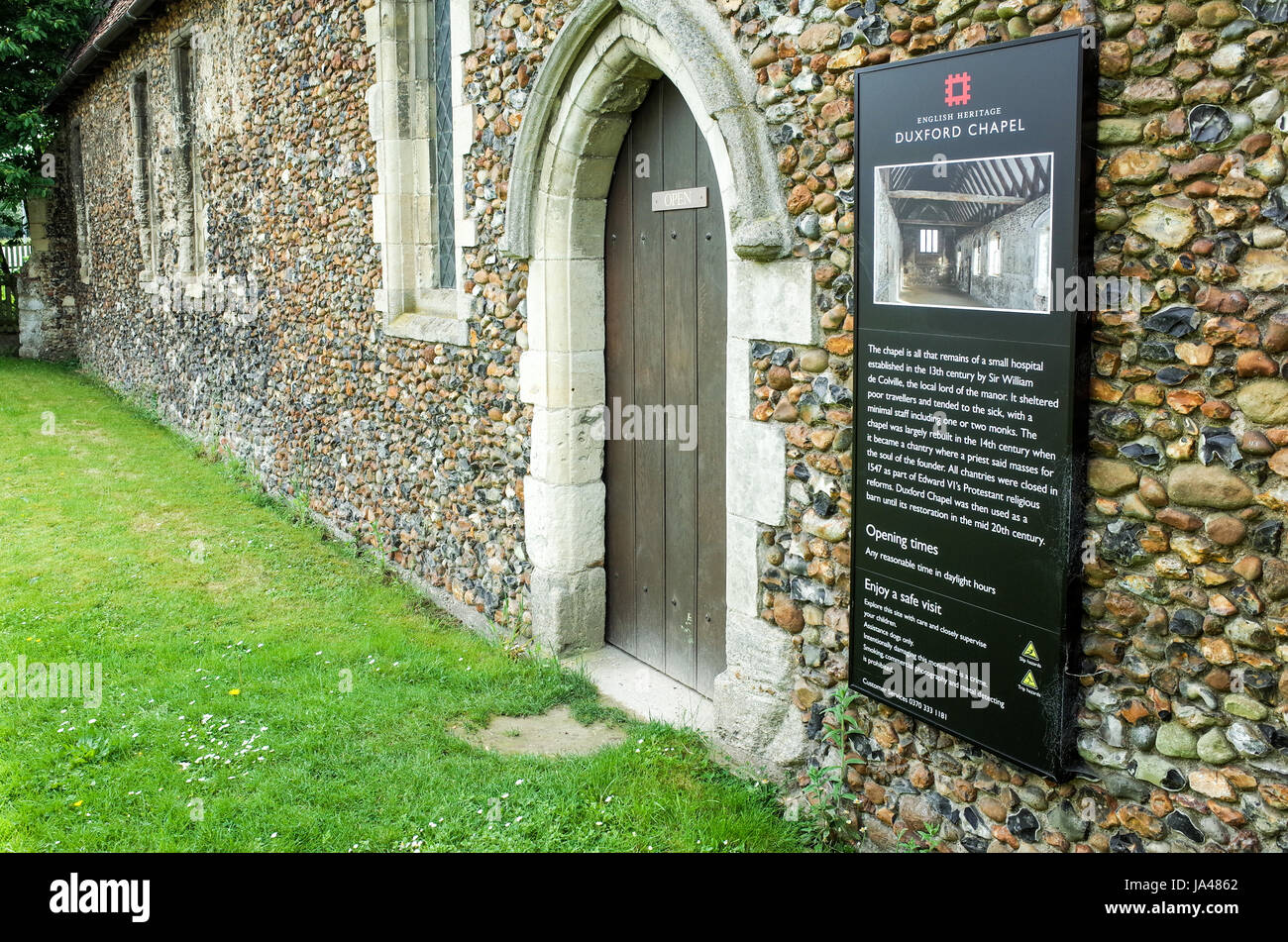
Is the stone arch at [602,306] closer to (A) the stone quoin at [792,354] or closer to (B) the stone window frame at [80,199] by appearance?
(A) the stone quoin at [792,354]

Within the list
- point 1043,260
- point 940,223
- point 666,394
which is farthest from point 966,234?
point 666,394

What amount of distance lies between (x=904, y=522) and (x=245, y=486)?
791 centimetres

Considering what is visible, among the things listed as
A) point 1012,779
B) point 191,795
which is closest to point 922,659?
point 1012,779

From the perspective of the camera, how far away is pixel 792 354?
382cm

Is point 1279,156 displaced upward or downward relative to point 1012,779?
upward

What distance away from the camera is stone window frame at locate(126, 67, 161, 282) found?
45.4ft

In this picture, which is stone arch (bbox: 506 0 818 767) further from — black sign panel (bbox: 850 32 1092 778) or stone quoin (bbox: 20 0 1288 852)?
black sign panel (bbox: 850 32 1092 778)

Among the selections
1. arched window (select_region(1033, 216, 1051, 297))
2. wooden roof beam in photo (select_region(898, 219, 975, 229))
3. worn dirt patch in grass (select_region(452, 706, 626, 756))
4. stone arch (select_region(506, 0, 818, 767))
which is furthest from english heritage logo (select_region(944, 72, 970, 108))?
worn dirt patch in grass (select_region(452, 706, 626, 756))

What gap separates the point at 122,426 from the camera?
12.9 meters

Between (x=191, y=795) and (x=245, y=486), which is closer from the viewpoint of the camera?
(x=191, y=795)

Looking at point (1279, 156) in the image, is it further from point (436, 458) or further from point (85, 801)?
point (436, 458)

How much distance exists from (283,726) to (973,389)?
3360 millimetres

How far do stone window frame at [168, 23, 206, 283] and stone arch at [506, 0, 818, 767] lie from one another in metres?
7.26

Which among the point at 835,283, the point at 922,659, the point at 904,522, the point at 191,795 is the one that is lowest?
the point at 191,795
